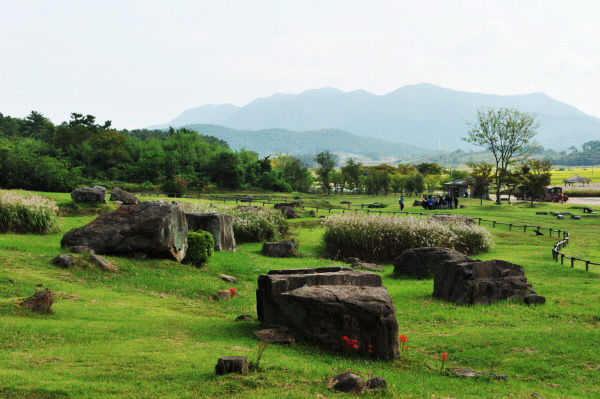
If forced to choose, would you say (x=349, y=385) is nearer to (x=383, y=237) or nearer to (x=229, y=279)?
(x=229, y=279)

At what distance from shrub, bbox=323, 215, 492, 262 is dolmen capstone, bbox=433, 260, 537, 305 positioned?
9345 mm

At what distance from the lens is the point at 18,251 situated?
15953 mm

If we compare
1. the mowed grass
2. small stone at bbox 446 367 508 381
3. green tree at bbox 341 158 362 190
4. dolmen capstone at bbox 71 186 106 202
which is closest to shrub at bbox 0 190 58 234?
the mowed grass

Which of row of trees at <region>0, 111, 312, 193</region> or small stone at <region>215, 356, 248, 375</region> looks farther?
row of trees at <region>0, 111, 312, 193</region>

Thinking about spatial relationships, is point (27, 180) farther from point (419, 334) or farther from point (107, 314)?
A: point (419, 334)

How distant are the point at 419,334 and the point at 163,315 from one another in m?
6.21

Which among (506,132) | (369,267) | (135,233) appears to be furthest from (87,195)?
(506,132)

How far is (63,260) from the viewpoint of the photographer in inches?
582

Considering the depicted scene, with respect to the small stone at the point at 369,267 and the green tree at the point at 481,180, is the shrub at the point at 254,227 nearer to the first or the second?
the small stone at the point at 369,267

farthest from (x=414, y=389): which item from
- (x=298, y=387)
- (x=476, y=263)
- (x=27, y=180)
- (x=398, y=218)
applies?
(x=27, y=180)

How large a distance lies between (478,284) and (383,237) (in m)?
10.9

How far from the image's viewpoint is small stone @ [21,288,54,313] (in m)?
10.2

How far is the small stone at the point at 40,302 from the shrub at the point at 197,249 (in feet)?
24.4

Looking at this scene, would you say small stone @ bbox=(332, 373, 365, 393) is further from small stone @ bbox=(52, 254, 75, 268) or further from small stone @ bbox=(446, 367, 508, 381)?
Result: small stone @ bbox=(52, 254, 75, 268)
